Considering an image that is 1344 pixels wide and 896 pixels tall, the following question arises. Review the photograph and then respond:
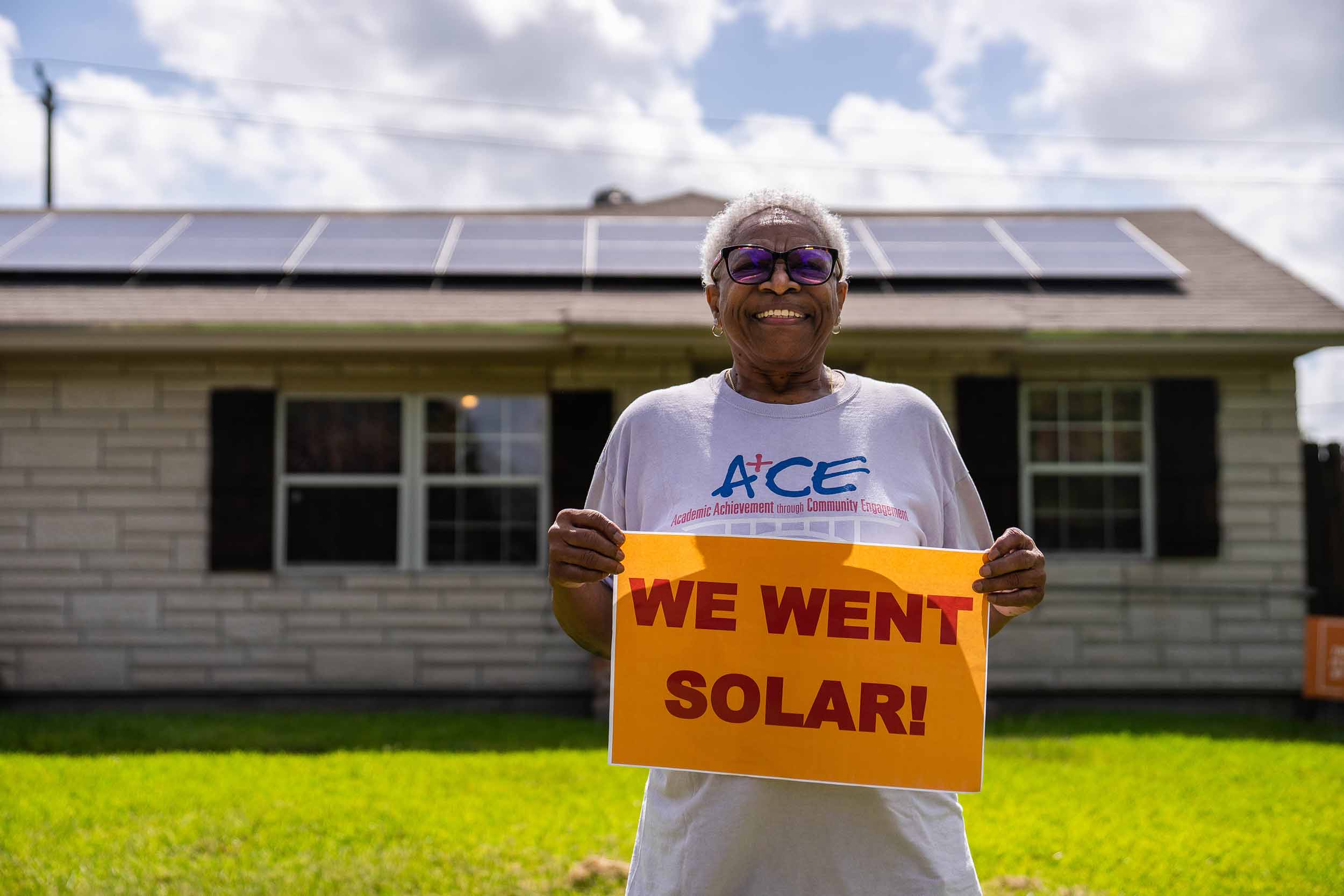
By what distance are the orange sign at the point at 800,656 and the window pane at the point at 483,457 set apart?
6.61 metres

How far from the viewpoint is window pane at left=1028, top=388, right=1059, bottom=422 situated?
8586 millimetres

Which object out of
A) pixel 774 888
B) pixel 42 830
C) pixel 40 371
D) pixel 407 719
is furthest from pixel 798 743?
pixel 40 371

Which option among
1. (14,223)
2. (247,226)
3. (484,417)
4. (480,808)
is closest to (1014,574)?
(480,808)

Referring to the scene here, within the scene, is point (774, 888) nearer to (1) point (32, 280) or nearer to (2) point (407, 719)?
(2) point (407, 719)

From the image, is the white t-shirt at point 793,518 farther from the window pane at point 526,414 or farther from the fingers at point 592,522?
the window pane at point 526,414

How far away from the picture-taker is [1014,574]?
1.88m

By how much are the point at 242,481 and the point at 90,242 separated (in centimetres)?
330

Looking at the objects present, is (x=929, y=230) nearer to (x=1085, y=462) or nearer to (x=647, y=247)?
(x=647, y=247)

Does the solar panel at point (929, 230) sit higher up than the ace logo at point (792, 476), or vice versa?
the solar panel at point (929, 230)

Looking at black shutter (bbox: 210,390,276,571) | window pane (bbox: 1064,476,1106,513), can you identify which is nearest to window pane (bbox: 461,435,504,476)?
black shutter (bbox: 210,390,276,571)

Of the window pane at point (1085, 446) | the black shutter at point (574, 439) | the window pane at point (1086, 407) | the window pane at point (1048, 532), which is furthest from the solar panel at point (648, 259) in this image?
the window pane at point (1048, 532)

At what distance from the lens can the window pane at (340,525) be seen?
27.5 feet

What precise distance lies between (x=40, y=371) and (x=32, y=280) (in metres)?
1.13

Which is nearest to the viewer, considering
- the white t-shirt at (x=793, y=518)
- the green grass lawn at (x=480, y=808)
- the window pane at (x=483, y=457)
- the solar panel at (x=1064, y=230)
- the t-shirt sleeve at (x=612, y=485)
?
the white t-shirt at (x=793, y=518)
